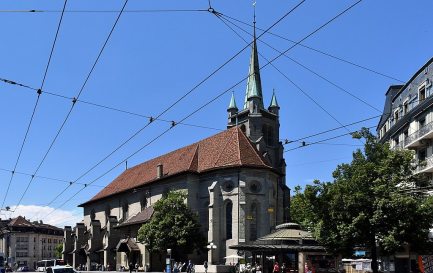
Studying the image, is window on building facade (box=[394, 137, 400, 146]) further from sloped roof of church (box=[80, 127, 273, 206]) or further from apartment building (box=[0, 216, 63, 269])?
apartment building (box=[0, 216, 63, 269])

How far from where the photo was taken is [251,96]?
69.5m

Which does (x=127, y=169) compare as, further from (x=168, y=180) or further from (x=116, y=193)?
(x=168, y=180)

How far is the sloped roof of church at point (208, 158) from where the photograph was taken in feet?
180

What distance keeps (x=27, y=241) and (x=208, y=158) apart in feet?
262

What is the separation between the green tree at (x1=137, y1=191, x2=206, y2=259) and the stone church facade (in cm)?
267

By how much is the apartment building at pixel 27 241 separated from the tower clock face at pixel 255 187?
77.7m

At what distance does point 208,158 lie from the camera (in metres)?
58.3

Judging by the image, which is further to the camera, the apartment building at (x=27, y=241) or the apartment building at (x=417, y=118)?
the apartment building at (x=27, y=241)

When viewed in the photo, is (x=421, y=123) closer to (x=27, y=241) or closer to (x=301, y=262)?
(x=301, y=262)

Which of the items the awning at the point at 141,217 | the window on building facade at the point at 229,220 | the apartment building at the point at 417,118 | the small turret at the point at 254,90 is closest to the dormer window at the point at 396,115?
the apartment building at the point at 417,118

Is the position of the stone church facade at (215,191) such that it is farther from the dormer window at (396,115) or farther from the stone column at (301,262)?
the stone column at (301,262)

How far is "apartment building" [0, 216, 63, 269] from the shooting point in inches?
4658

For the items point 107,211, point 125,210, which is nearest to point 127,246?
point 125,210

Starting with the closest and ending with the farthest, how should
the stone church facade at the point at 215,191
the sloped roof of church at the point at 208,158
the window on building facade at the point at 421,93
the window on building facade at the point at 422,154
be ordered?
the window on building facade at the point at 421,93 < the window on building facade at the point at 422,154 < the stone church facade at the point at 215,191 < the sloped roof of church at the point at 208,158
